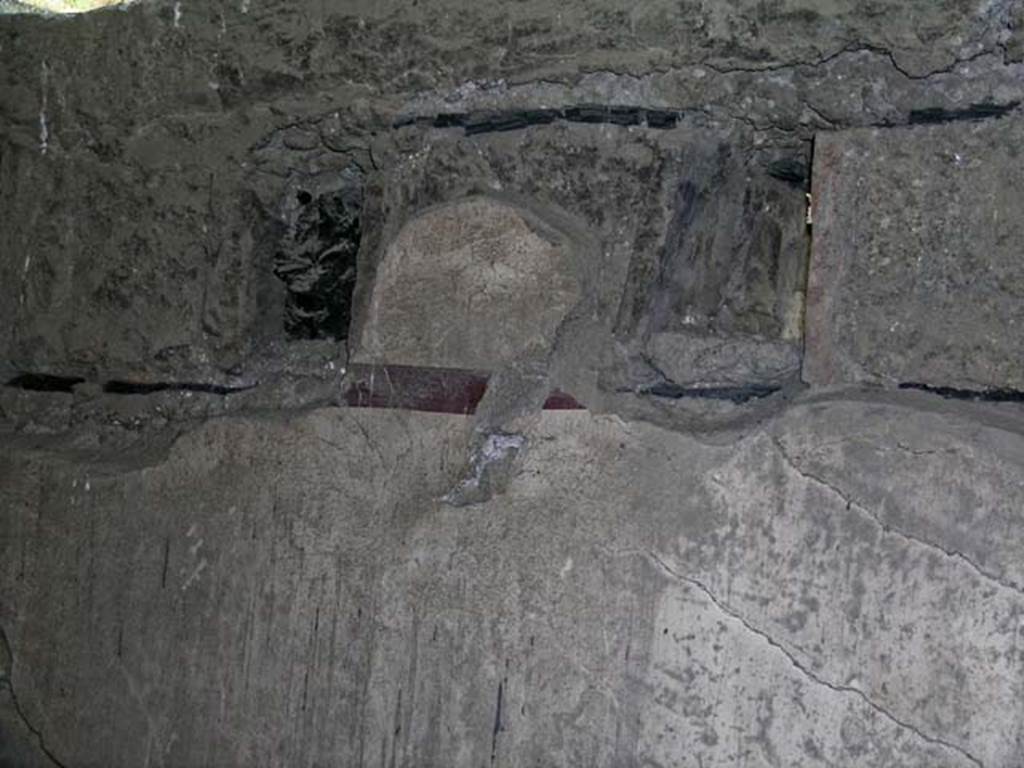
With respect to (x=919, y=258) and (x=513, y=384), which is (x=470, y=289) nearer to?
(x=513, y=384)

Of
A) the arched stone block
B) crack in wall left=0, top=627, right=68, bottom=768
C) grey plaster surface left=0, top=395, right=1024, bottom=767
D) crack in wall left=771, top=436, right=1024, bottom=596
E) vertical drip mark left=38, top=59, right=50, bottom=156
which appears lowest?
crack in wall left=0, top=627, right=68, bottom=768

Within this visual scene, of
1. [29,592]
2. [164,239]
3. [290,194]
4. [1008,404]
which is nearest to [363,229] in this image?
[290,194]

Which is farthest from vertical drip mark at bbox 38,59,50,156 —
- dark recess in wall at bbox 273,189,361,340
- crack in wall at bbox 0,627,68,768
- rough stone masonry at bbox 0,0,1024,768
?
crack in wall at bbox 0,627,68,768

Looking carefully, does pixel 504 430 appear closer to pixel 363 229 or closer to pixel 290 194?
pixel 363 229

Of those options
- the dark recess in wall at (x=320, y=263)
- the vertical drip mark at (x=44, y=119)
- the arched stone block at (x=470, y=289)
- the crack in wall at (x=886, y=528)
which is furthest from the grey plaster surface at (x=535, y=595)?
the vertical drip mark at (x=44, y=119)

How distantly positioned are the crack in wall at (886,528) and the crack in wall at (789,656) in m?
0.23

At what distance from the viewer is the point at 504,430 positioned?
2.17 m

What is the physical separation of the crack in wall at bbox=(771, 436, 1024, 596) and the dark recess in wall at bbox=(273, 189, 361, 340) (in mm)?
915

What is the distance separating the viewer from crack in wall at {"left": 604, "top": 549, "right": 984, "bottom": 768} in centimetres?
182

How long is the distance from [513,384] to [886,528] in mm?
642

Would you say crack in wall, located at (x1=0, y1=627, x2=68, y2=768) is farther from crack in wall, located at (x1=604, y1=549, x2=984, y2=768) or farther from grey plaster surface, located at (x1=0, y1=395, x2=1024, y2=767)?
crack in wall, located at (x1=604, y1=549, x2=984, y2=768)

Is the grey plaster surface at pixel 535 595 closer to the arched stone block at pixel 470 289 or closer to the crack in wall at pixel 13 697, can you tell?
the crack in wall at pixel 13 697

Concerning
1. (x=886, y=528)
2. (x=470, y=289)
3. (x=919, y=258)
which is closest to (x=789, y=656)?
(x=886, y=528)

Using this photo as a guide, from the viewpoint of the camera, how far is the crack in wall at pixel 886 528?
1.80 metres
